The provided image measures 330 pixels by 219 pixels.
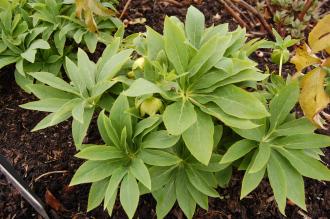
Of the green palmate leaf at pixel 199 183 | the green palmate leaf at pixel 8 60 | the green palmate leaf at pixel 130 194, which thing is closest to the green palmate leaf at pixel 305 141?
the green palmate leaf at pixel 199 183

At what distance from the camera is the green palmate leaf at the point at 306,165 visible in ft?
3.71

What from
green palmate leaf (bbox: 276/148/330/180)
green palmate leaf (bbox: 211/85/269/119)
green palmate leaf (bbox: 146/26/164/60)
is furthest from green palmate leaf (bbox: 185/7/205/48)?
green palmate leaf (bbox: 276/148/330/180)

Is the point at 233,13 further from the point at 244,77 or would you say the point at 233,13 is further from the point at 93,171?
the point at 93,171

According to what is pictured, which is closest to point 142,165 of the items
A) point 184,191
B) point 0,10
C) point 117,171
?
point 117,171

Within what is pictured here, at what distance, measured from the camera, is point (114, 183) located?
1107 mm

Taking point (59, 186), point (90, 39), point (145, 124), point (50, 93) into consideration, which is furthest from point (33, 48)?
point (145, 124)

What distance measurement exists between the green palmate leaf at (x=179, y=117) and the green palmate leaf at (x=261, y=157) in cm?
23

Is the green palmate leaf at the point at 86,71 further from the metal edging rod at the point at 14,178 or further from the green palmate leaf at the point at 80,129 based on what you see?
the metal edging rod at the point at 14,178

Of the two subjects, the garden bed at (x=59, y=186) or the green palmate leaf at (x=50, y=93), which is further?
the garden bed at (x=59, y=186)

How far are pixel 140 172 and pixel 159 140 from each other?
0.34 ft

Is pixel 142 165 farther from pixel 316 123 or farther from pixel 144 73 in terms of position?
pixel 316 123

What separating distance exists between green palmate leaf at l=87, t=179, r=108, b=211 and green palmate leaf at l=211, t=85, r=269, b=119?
424 mm

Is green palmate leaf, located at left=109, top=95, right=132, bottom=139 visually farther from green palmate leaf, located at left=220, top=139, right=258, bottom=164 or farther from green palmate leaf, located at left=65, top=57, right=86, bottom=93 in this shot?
green palmate leaf, located at left=220, top=139, right=258, bottom=164

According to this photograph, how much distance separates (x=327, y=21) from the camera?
1.08 meters
